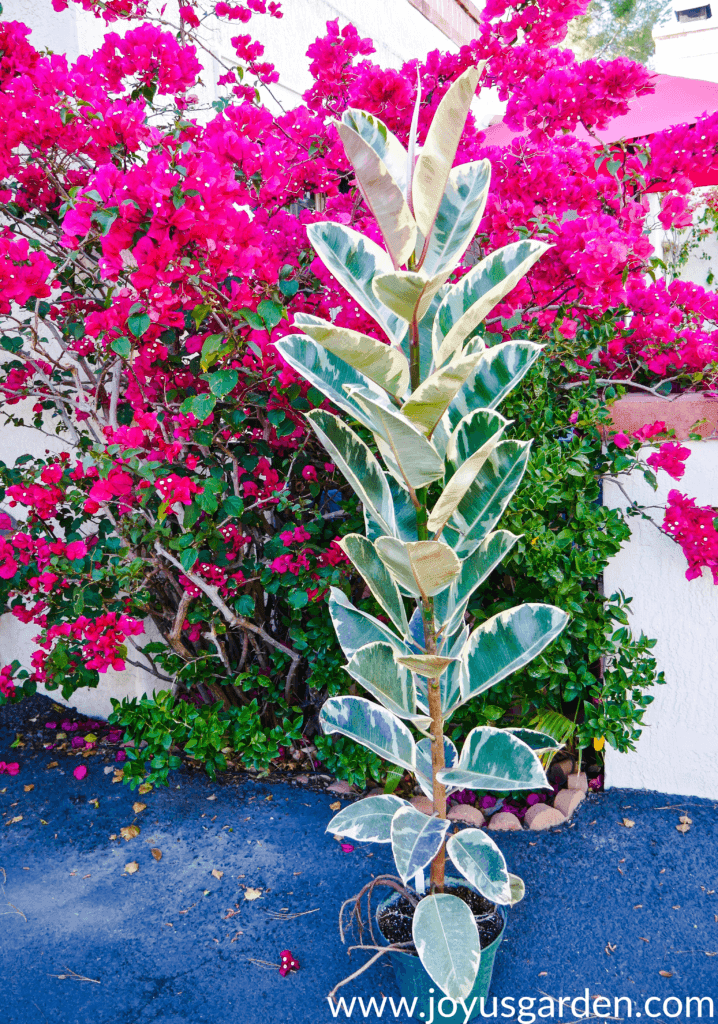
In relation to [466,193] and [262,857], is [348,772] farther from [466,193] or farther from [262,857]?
[466,193]

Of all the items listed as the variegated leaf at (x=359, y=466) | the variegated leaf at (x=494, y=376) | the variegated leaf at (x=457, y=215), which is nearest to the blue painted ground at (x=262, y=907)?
the variegated leaf at (x=359, y=466)

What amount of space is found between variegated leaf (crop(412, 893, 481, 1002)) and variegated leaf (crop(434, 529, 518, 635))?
553 mm

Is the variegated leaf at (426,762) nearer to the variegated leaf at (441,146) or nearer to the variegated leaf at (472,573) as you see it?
the variegated leaf at (472,573)

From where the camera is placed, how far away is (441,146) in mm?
1097

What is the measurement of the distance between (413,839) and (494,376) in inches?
35.5

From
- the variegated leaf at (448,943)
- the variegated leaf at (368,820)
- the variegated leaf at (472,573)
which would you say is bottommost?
the variegated leaf at (448,943)

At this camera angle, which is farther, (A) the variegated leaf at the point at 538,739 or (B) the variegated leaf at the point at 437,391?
(A) the variegated leaf at the point at 538,739

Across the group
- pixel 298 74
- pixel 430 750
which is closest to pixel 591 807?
pixel 430 750

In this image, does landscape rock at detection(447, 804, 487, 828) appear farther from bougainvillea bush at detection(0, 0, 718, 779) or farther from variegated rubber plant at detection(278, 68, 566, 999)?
variegated rubber plant at detection(278, 68, 566, 999)

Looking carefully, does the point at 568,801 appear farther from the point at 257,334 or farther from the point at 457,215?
the point at 457,215

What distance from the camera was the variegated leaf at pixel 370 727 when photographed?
1.50 m

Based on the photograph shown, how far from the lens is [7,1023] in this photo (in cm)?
161

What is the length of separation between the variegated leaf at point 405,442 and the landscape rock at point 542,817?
1.49 metres

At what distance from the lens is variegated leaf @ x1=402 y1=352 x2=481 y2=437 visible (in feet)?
3.68
